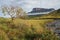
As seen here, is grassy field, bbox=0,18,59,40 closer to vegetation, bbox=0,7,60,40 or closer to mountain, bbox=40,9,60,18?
vegetation, bbox=0,7,60,40

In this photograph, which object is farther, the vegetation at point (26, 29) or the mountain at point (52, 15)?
the mountain at point (52, 15)

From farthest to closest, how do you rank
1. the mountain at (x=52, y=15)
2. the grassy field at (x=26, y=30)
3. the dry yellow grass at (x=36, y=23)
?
the mountain at (x=52, y=15)
the dry yellow grass at (x=36, y=23)
the grassy field at (x=26, y=30)

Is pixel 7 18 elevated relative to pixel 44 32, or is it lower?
elevated

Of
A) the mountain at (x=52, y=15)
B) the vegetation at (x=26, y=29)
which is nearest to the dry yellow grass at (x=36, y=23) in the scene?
the vegetation at (x=26, y=29)

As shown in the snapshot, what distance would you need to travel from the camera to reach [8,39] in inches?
231

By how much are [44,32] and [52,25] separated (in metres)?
0.35

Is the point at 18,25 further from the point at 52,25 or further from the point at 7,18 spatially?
the point at 52,25

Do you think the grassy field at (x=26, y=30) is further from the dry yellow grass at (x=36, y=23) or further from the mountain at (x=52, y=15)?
the mountain at (x=52, y=15)

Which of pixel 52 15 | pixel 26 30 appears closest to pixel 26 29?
pixel 26 30

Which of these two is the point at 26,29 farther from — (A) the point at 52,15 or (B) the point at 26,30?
(A) the point at 52,15

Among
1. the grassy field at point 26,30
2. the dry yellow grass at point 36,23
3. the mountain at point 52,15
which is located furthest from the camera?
the mountain at point 52,15

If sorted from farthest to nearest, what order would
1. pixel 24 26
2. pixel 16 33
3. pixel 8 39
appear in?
pixel 24 26, pixel 16 33, pixel 8 39

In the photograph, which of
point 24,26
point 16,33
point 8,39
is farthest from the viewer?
point 24,26

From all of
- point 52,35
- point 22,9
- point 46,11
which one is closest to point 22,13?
point 22,9
